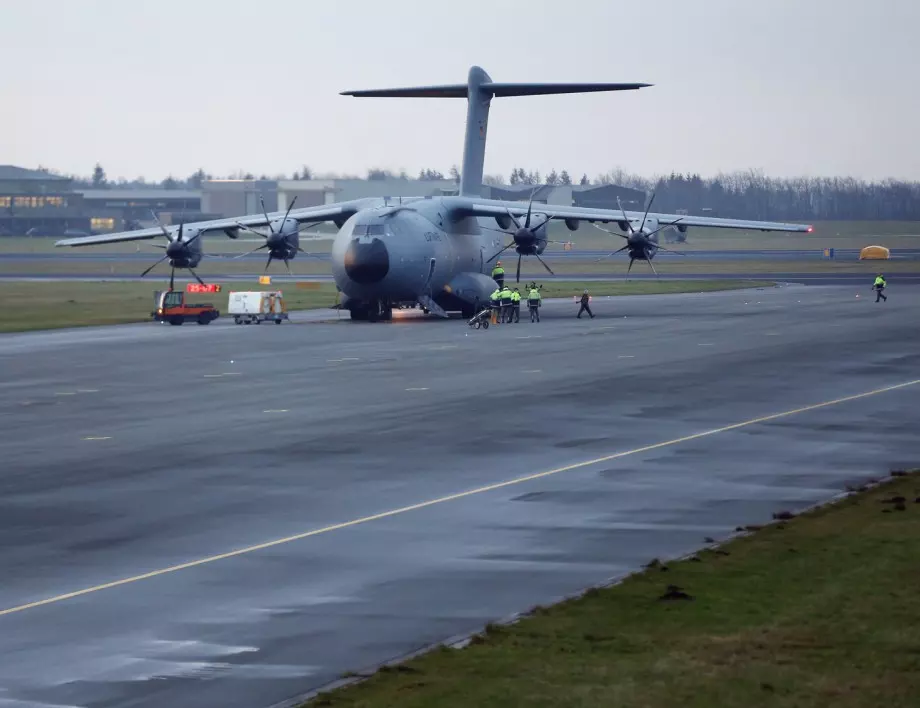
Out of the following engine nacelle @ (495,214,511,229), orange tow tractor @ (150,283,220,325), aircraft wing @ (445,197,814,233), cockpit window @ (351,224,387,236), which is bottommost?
orange tow tractor @ (150,283,220,325)

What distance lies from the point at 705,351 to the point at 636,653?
33.5m

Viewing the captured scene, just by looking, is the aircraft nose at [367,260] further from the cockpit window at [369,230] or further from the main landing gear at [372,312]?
the main landing gear at [372,312]

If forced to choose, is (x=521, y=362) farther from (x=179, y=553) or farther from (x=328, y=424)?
(x=179, y=553)

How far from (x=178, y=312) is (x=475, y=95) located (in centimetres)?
1764

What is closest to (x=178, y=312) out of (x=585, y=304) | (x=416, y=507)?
(x=585, y=304)

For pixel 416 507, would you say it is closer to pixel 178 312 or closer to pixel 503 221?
pixel 178 312

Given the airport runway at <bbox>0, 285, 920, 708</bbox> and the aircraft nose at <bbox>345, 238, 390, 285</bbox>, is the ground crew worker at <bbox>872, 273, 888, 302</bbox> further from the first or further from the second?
the aircraft nose at <bbox>345, 238, 390, 285</bbox>

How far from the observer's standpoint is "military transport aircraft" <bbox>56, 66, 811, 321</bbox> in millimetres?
58562

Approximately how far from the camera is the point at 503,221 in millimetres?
65250

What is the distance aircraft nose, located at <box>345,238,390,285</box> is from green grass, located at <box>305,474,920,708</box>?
4185 cm

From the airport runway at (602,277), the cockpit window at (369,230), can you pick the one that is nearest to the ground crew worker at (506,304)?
the cockpit window at (369,230)

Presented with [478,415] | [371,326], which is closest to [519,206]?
[371,326]

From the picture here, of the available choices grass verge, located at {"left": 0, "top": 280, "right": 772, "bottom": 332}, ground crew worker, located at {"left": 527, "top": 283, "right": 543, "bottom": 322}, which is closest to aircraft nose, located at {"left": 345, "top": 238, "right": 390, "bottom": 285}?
ground crew worker, located at {"left": 527, "top": 283, "right": 543, "bottom": 322}

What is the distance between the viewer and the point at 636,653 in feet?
40.5
